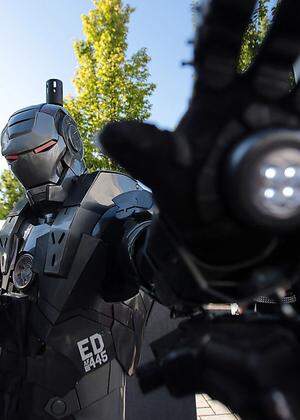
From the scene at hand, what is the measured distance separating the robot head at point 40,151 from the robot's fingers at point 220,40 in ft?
4.51

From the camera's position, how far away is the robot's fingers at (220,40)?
62cm

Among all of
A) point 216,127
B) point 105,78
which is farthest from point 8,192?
point 216,127

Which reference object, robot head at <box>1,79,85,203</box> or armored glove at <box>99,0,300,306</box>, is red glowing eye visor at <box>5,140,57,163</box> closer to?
robot head at <box>1,79,85,203</box>

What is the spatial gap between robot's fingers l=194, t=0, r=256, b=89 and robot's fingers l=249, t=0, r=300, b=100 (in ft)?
0.13

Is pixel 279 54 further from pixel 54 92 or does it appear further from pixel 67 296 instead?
pixel 54 92

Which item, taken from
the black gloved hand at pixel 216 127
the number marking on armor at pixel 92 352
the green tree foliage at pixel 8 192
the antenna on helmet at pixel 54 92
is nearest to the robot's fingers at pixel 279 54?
the black gloved hand at pixel 216 127

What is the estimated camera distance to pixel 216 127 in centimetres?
66

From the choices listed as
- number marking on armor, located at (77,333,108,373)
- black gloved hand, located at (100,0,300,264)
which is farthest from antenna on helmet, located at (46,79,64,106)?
black gloved hand, located at (100,0,300,264)

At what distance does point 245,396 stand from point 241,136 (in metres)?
0.38

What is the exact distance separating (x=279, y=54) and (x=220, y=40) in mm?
93

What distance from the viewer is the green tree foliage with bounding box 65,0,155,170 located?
31.0ft

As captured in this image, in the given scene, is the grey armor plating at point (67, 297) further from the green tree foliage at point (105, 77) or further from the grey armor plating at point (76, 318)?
the green tree foliage at point (105, 77)

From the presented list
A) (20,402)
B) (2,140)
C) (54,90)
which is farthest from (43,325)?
(54,90)

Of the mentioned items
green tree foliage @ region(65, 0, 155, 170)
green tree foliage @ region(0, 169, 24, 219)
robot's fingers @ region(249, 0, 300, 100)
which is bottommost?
green tree foliage @ region(0, 169, 24, 219)
